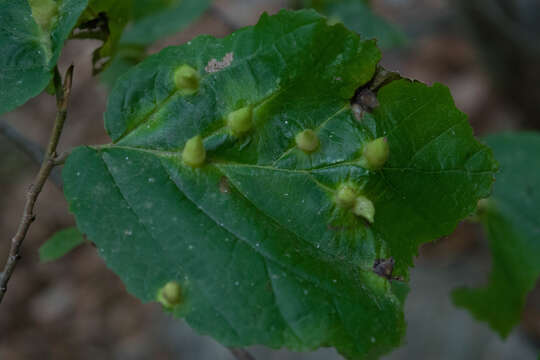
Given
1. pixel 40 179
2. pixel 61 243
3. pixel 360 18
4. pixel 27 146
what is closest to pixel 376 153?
pixel 40 179

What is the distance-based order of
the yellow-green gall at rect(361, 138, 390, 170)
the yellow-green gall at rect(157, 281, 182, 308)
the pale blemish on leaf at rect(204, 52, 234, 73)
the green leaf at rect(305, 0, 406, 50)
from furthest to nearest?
the green leaf at rect(305, 0, 406, 50), the pale blemish on leaf at rect(204, 52, 234, 73), the yellow-green gall at rect(361, 138, 390, 170), the yellow-green gall at rect(157, 281, 182, 308)

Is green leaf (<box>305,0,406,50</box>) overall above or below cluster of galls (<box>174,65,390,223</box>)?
below

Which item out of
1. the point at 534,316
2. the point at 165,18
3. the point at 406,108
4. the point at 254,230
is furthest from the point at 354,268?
the point at 534,316

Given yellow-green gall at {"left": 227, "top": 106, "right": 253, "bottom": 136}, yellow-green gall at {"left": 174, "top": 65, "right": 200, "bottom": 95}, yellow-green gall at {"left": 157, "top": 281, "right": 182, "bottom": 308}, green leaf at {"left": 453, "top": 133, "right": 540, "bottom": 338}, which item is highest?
yellow-green gall at {"left": 174, "top": 65, "right": 200, "bottom": 95}

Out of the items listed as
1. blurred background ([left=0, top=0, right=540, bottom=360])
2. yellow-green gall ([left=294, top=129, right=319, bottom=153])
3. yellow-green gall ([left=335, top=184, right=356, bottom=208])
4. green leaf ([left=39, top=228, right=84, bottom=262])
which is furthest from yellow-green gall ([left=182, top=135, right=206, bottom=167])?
blurred background ([left=0, top=0, right=540, bottom=360])

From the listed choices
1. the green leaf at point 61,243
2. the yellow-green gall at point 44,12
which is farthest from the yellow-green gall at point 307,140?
the green leaf at point 61,243

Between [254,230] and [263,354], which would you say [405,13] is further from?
[254,230]

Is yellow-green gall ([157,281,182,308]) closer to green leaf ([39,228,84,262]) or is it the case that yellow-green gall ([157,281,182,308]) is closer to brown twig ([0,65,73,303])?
brown twig ([0,65,73,303])
